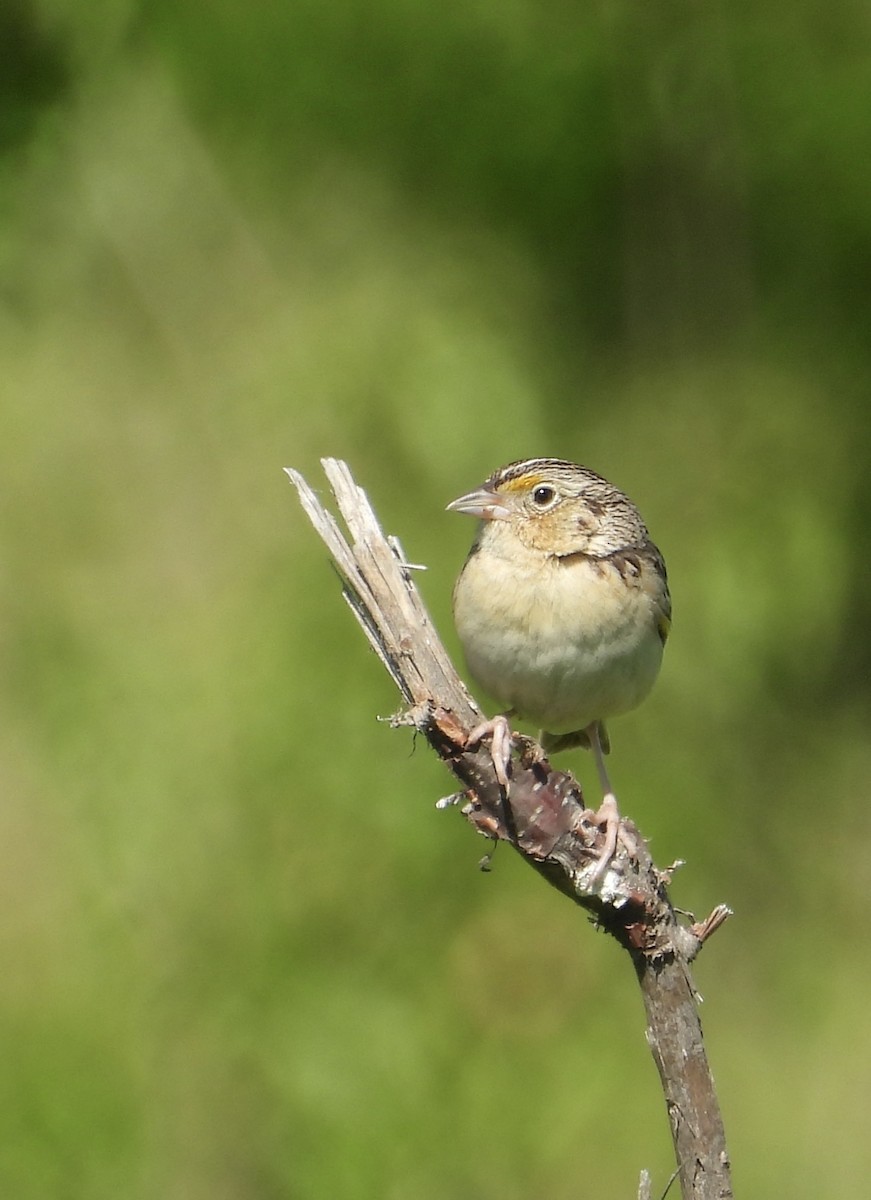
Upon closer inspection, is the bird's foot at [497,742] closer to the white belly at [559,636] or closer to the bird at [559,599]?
the bird at [559,599]

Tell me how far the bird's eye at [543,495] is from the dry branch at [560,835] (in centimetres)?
108

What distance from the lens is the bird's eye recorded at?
15.1 ft

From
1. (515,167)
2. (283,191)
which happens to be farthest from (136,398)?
(515,167)

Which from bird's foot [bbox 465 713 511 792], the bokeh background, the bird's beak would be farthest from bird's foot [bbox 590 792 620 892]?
the bokeh background

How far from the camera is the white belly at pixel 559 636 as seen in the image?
4223mm

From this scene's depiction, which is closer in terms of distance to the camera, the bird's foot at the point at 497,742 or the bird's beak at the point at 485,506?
the bird's foot at the point at 497,742

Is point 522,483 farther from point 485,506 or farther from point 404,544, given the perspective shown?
point 404,544

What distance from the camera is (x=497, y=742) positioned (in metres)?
3.48

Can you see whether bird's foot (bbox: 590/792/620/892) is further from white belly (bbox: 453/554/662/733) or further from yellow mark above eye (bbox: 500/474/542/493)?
yellow mark above eye (bbox: 500/474/542/493)

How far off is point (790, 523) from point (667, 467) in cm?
67

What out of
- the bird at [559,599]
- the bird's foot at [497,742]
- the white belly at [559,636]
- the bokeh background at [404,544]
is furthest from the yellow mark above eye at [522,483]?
the bokeh background at [404,544]

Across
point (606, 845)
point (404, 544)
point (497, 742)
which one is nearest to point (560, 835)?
point (606, 845)

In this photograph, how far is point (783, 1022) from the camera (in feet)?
26.0

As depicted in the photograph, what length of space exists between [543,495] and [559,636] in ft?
1.89
